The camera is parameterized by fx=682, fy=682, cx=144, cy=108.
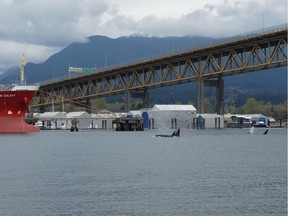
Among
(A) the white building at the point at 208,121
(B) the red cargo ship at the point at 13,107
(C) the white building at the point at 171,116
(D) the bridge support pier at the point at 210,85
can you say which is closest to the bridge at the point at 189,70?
(D) the bridge support pier at the point at 210,85

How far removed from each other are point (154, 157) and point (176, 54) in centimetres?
8767

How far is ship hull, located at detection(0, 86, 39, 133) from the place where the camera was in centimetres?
10462

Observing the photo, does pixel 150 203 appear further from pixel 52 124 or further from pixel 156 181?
pixel 52 124

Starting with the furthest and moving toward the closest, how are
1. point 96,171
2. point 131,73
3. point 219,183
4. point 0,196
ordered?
point 131,73, point 96,171, point 219,183, point 0,196

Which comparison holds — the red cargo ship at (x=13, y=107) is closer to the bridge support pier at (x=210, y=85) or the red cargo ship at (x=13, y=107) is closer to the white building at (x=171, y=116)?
the bridge support pier at (x=210, y=85)

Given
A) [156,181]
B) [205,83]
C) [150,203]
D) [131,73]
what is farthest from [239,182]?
[131,73]

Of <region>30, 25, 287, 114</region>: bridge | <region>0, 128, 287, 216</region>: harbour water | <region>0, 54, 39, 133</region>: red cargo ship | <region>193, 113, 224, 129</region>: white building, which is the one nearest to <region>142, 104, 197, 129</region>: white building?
<region>193, 113, 224, 129</region>: white building

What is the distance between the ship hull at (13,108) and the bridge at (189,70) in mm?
45550

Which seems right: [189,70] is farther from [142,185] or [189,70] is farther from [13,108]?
[142,185]

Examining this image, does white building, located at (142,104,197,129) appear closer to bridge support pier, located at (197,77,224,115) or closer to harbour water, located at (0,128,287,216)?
bridge support pier, located at (197,77,224,115)

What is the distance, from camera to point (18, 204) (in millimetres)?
33844

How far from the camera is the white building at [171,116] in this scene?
160m

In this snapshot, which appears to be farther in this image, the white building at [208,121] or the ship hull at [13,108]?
the white building at [208,121]

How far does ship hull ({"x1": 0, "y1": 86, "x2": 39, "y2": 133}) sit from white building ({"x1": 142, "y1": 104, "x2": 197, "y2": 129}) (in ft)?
180
